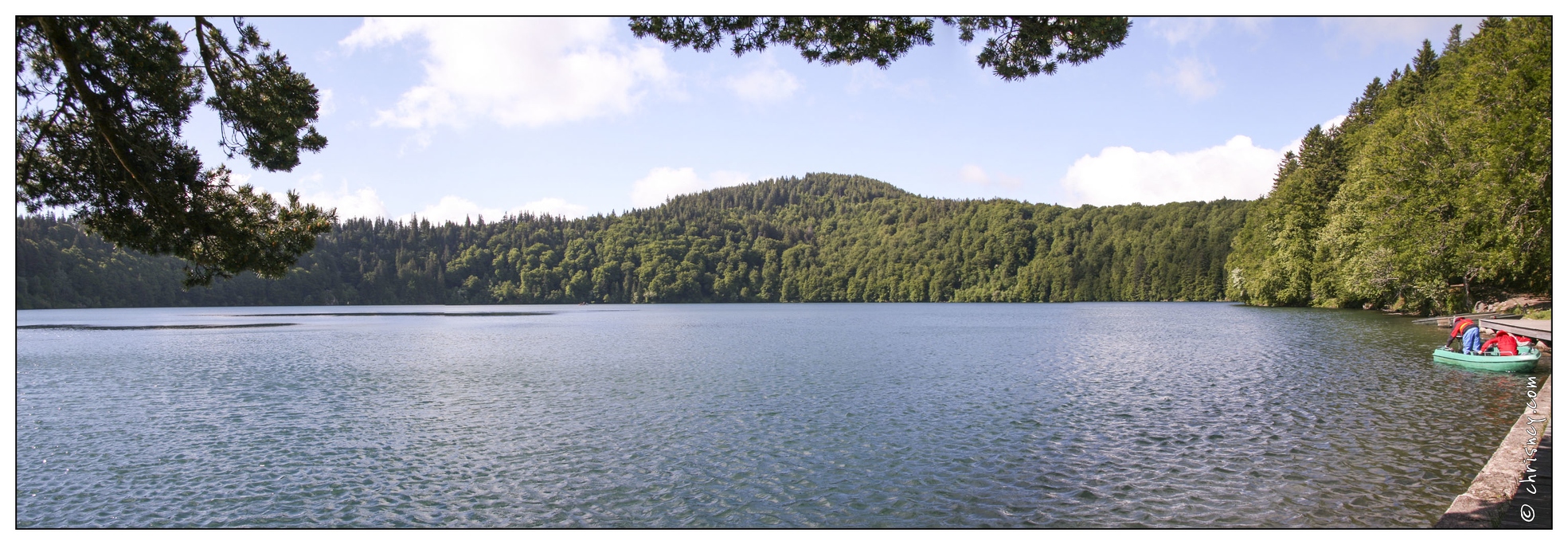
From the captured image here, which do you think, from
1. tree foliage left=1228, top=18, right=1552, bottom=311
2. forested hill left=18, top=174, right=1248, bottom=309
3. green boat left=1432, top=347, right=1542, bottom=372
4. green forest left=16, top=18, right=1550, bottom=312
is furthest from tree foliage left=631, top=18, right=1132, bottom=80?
forested hill left=18, top=174, right=1248, bottom=309

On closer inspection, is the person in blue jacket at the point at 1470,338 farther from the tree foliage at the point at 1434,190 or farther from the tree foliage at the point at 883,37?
the tree foliage at the point at 883,37

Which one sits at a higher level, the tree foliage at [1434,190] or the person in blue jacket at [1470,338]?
the tree foliage at [1434,190]

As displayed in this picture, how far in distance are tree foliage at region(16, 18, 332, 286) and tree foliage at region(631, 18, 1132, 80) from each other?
533cm

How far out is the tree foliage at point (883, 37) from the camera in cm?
942

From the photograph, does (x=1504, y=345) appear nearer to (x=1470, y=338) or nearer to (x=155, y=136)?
(x=1470, y=338)

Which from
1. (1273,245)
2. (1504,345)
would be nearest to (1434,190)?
(1504,345)

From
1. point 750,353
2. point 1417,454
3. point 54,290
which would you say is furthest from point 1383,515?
point 54,290

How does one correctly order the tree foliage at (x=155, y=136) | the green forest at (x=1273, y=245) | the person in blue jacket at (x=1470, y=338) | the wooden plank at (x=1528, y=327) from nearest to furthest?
the tree foliage at (x=155, y=136)
the person in blue jacket at (x=1470, y=338)
the wooden plank at (x=1528, y=327)
the green forest at (x=1273, y=245)

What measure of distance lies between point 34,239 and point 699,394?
9628cm

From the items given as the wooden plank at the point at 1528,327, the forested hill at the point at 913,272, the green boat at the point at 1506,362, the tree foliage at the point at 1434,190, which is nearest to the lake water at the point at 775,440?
the green boat at the point at 1506,362

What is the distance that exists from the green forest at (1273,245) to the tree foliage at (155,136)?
1.26 metres

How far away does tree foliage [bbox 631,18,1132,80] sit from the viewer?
30.9ft

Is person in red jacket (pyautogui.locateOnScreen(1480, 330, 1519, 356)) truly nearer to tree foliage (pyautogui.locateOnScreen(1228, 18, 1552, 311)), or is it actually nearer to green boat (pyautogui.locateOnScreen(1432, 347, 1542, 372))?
green boat (pyautogui.locateOnScreen(1432, 347, 1542, 372))

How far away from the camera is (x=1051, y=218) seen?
18612 centimetres
